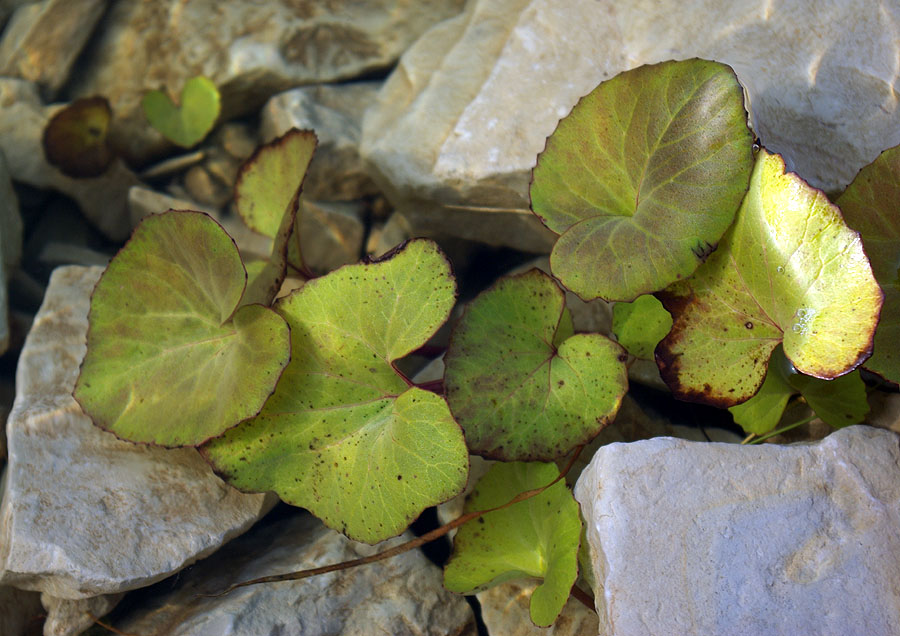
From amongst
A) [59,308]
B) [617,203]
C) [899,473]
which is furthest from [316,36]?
[899,473]

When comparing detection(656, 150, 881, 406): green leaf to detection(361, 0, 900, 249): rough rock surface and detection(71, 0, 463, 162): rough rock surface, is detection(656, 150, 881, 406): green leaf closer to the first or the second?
detection(361, 0, 900, 249): rough rock surface

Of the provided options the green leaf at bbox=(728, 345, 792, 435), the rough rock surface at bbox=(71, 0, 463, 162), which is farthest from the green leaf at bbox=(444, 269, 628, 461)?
the rough rock surface at bbox=(71, 0, 463, 162)

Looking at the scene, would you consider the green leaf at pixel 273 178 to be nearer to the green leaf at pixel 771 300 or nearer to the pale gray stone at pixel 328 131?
the pale gray stone at pixel 328 131

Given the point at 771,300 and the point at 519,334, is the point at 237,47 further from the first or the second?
the point at 771,300

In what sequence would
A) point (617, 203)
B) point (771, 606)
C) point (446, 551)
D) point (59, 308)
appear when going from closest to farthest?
point (771, 606)
point (617, 203)
point (446, 551)
point (59, 308)

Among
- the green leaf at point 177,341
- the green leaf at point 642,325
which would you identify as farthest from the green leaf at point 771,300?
the green leaf at point 177,341

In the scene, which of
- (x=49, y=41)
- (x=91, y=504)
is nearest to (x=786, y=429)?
(x=91, y=504)

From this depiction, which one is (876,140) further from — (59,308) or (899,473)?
(59,308)
